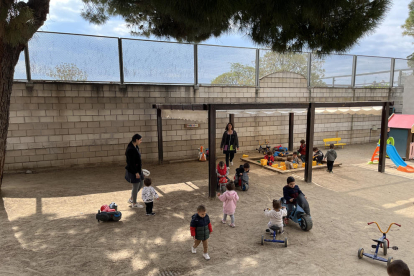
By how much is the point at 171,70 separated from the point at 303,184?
6.35 m

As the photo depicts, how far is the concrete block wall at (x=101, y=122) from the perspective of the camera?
339 inches

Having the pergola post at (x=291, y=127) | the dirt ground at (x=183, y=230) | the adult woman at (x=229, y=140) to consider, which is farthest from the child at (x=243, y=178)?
the pergola post at (x=291, y=127)

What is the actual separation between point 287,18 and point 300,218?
12.0 ft

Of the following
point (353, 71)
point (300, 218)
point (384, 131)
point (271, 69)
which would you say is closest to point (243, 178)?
point (300, 218)

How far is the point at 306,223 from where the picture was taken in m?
4.66

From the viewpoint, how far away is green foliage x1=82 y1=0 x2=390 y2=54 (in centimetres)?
461

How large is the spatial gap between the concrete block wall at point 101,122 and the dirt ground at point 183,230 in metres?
1.29

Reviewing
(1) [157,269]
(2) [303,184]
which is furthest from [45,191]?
(2) [303,184]

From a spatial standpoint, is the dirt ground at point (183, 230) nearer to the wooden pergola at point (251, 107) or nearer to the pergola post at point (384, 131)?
the wooden pergola at point (251, 107)

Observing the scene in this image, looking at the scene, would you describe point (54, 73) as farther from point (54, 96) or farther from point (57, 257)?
point (57, 257)

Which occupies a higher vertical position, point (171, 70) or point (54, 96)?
point (171, 70)

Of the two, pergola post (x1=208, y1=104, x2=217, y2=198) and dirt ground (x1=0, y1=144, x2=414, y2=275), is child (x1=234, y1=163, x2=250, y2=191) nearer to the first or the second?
dirt ground (x1=0, y1=144, x2=414, y2=275)

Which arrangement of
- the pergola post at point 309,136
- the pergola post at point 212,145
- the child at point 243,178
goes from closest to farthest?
the pergola post at point 212,145 → the child at point 243,178 → the pergola post at point 309,136

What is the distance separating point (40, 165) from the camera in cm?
892
